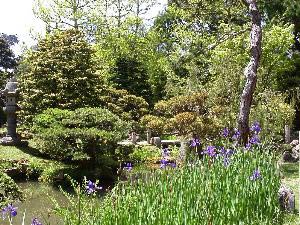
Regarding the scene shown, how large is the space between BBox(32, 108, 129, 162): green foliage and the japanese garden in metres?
0.03

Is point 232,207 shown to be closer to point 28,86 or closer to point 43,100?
point 43,100

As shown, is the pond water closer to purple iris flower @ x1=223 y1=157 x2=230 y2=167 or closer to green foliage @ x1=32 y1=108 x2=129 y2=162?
green foliage @ x1=32 y1=108 x2=129 y2=162

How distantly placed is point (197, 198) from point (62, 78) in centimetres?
1258

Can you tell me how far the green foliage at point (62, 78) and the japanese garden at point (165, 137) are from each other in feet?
0.15

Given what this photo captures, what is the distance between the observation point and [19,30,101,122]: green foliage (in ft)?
52.5

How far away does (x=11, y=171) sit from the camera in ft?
43.0

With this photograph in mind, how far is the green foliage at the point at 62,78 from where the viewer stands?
1602 centimetres

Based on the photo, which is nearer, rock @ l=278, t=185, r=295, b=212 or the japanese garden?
the japanese garden

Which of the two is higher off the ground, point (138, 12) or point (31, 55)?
point (138, 12)

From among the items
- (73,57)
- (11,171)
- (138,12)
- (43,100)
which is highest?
(138,12)

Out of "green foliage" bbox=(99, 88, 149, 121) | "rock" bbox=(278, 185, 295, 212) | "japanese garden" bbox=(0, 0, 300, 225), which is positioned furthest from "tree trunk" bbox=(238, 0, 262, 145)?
"green foliage" bbox=(99, 88, 149, 121)

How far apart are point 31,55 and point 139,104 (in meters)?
4.92

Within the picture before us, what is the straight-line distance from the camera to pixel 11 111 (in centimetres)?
1659

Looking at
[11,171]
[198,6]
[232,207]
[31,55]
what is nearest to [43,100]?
[31,55]
